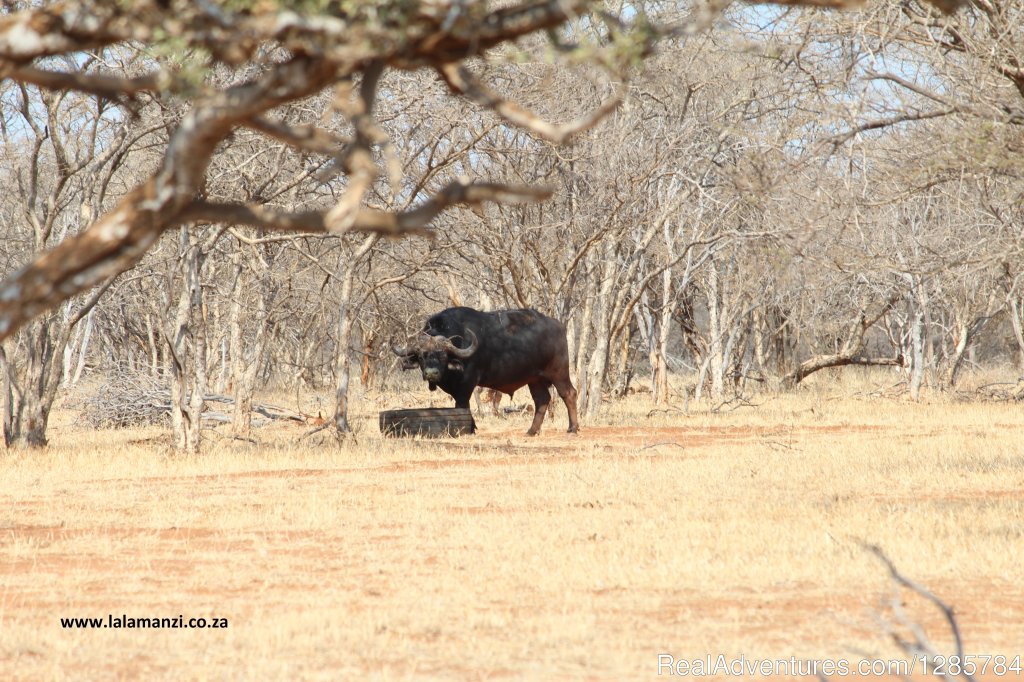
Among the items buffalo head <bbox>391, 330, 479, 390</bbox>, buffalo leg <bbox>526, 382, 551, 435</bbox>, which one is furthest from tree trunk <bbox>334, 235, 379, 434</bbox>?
buffalo leg <bbox>526, 382, 551, 435</bbox>

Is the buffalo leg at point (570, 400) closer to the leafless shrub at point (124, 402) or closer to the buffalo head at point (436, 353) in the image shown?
the buffalo head at point (436, 353)

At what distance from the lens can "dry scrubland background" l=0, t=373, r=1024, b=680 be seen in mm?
6695

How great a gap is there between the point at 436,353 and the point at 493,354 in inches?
43.0

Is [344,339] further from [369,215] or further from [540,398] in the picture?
[369,215]

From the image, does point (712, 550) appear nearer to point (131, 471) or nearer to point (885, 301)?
point (131, 471)

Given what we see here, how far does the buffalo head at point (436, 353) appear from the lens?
66.8 feet

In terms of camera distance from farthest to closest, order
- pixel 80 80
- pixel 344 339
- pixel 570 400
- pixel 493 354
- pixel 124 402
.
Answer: pixel 124 402, pixel 570 400, pixel 493 354, pixel 344 339, pixel 80 80

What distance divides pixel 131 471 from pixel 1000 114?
10.6m

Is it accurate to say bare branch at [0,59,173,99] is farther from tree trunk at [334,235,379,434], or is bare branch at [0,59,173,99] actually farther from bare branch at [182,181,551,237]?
tree trunk at [334,235,379,434]

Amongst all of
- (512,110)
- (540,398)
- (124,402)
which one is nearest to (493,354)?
(540,398)

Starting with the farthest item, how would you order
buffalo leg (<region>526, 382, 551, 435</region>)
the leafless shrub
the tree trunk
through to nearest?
the leafless shrub < buffalo leg (<region>526, 382, 551, 435</region>) < the tree trunk

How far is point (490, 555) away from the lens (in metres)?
9.31

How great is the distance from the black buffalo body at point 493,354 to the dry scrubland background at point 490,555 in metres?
2.98

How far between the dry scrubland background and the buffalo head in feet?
9.19
